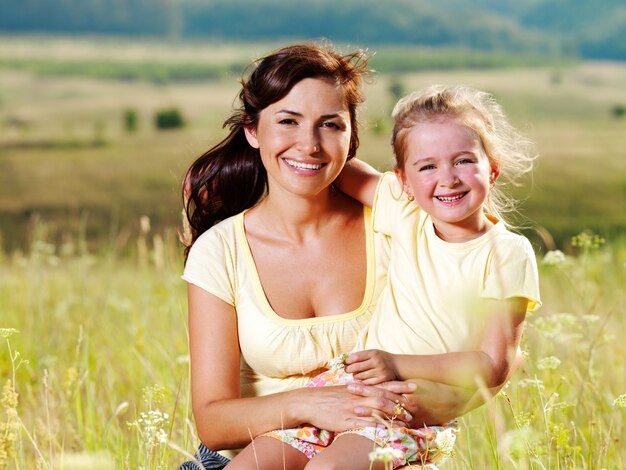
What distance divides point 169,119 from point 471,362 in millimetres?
36249

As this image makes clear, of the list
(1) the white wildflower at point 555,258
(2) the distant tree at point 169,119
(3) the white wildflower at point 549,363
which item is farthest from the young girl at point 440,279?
(2) the distant tree at point 169,119

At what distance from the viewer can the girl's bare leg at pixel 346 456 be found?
8.13ft

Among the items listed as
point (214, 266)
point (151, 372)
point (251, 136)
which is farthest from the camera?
point (151, 372)

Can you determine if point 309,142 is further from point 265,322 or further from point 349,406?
point 349,406

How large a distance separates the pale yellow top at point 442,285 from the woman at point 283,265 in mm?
188

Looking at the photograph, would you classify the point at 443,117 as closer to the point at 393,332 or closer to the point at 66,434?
the point at 393,332

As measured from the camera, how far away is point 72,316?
6.21 meters

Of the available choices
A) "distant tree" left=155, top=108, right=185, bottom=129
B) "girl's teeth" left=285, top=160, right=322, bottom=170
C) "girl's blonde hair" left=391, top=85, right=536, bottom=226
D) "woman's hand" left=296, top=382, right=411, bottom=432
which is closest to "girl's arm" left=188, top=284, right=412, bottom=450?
"woman's hand" left=296, top=382, right=411, bottom=432

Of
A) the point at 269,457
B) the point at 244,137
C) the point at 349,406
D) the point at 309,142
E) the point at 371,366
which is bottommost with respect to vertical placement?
the point at 269,457

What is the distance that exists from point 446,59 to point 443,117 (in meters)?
50.1

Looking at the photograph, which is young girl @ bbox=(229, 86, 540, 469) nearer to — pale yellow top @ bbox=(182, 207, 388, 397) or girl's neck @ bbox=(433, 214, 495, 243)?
girl's neck @ bbox=(433, 214, 495, 243)

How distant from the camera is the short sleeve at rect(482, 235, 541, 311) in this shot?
104 inches

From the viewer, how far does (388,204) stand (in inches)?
121

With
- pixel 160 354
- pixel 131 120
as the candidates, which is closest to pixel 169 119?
pixel 131 120
